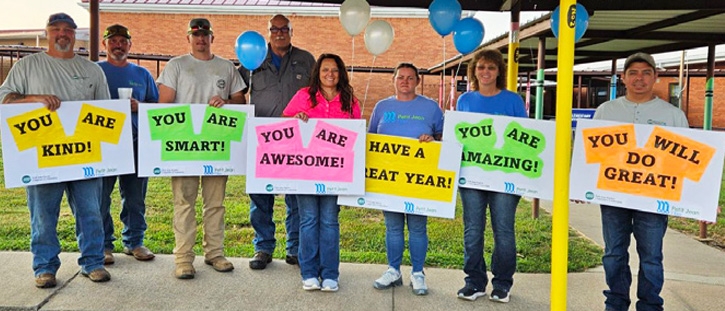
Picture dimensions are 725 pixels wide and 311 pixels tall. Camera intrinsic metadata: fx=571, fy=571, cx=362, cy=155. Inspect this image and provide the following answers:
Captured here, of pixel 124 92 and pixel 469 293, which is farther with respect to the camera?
pixel 124 92

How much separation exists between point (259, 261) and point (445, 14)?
107 inches

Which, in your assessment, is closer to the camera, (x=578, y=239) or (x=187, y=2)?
(x=578, y=239)

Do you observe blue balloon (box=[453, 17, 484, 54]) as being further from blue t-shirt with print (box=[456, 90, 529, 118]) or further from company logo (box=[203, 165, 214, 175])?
company logo (box=[203, 165, 214, 175])

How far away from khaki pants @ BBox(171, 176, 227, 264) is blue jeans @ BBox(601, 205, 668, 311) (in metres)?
3.02

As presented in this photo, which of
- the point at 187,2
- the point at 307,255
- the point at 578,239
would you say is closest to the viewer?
the point at 307,255

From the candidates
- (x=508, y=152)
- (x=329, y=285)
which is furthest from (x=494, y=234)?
(x=329, y=285)

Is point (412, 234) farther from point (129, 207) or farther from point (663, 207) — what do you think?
point (129, 207)

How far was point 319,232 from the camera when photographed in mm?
4406

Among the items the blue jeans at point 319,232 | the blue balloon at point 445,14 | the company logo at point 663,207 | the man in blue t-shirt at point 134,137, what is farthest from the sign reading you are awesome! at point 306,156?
the company logo at point 663,207

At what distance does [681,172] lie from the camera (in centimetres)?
375

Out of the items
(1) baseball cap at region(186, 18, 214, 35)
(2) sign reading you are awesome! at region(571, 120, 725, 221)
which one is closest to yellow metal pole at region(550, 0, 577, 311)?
(2) sign reading you are awesome! at region(571, 120, 725, 221)

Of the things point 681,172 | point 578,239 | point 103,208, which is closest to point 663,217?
point 681,172

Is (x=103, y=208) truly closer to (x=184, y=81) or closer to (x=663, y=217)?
(x=184, y=81)

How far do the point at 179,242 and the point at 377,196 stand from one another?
5.55 feet
